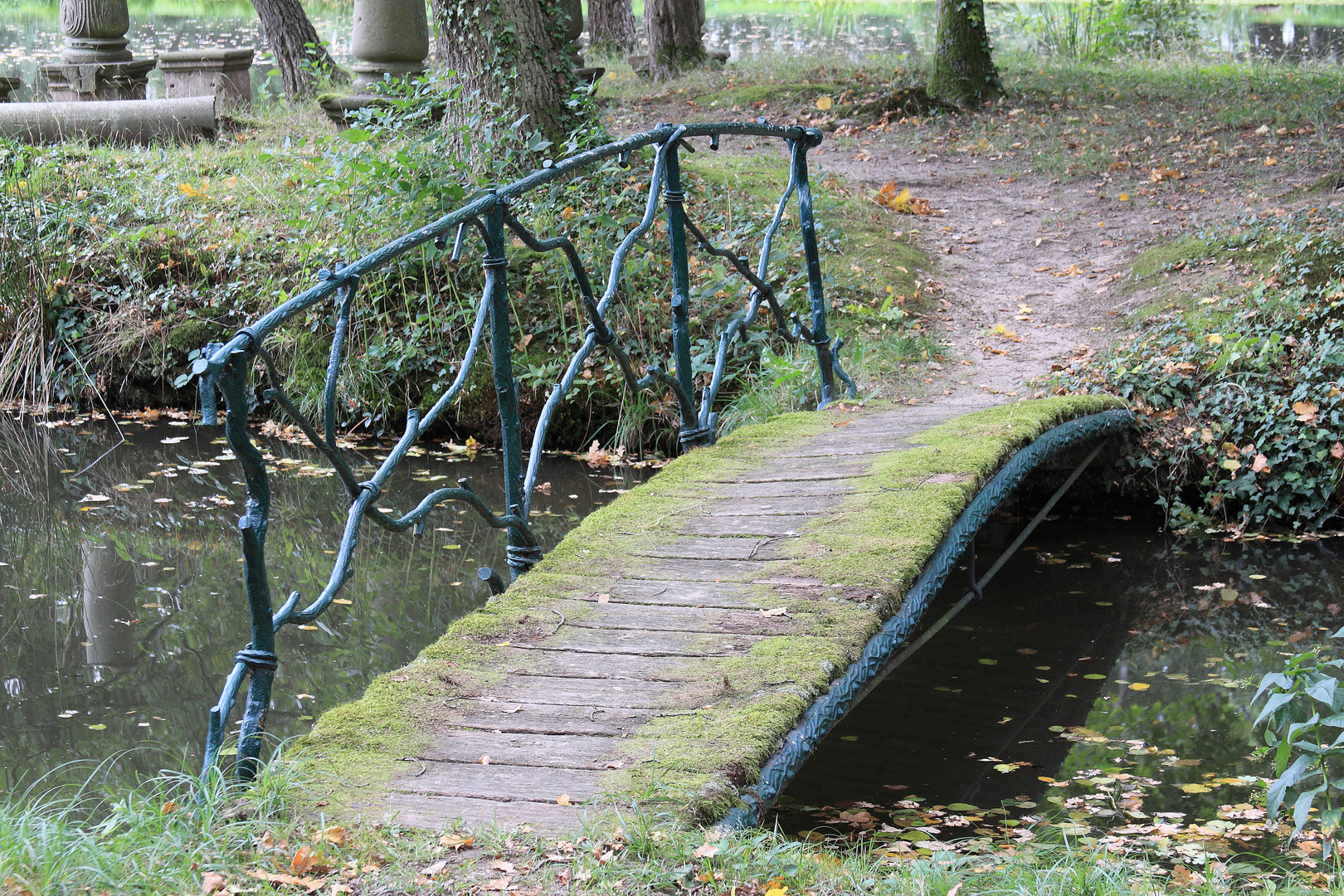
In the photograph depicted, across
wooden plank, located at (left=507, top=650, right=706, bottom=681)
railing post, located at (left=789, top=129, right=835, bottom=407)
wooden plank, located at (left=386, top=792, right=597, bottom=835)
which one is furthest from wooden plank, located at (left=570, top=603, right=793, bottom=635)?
railing post, located at (left=789, top=129, right=835, bottom=407)

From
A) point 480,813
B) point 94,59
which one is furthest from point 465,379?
point 94,59

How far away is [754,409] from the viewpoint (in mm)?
6824

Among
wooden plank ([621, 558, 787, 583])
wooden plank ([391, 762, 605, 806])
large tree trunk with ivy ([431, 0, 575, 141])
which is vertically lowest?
wooden plank ([391, 762, 605, 806])

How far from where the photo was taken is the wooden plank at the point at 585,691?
3027mm

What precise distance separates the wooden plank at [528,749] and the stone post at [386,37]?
31.3ft

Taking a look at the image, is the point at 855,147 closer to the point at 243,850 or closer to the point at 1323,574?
the point at 1323,574

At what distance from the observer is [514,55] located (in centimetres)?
830

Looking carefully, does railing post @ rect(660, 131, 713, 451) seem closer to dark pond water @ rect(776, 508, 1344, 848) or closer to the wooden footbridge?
the wooden footbridge

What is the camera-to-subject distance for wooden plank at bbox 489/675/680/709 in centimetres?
303

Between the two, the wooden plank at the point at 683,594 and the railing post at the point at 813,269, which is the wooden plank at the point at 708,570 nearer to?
the wooden plank at the point at 683,594

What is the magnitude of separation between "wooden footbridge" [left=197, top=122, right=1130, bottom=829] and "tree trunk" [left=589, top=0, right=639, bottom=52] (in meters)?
13.9

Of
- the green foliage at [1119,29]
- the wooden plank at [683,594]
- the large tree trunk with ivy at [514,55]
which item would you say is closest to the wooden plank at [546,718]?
the wooden plank at [683,594]

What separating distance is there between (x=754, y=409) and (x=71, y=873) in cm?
501

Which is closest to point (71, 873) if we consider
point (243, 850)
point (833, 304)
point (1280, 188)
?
point (243, 850)
